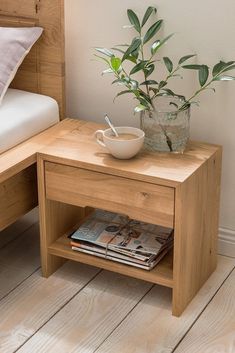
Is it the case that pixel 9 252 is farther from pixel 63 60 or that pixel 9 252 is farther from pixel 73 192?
pixel 63 60

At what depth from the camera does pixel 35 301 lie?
2287mm

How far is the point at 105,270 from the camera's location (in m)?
2.46

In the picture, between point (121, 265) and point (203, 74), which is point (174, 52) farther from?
point (121, 265)

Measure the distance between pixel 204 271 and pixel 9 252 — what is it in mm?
717

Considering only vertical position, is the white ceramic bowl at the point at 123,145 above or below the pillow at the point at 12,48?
below

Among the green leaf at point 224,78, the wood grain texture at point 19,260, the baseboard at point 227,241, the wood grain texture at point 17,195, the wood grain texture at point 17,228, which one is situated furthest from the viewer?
the wood grain texture at point 17,228

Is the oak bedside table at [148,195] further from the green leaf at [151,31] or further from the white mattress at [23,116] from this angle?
the green leaf at [151,31]

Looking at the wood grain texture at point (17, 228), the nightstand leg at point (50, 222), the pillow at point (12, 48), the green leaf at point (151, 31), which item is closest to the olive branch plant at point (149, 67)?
the green leaf at point (151, 31)

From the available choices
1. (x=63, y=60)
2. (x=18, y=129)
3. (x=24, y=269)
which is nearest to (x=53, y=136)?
(x=18, y=129)

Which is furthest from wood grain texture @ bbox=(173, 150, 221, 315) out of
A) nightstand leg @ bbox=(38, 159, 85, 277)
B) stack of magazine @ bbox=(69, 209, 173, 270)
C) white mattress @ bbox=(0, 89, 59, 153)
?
white mattress @ bbox=(0, 89, 59, 153)

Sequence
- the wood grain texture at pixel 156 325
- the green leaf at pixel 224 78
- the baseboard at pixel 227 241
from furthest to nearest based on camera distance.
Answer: the baseboard at pixel 227 241
the green leaf at pixel 224 78
the wood grain texture at pixel 156 325

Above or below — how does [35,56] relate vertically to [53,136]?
above

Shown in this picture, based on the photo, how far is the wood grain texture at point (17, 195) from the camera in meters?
2.28

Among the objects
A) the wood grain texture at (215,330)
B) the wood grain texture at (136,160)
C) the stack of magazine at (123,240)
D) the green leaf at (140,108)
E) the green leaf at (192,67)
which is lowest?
the wood grain texture at (215,330)
